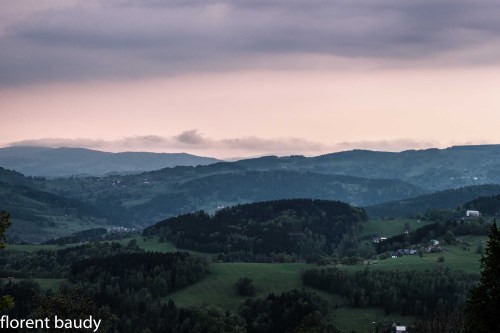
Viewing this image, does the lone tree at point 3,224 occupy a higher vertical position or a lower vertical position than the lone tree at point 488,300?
higher

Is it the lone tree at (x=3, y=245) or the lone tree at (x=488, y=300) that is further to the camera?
the lone tree at (x=488, y=300)

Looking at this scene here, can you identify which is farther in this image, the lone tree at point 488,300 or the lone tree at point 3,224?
the lone tree at point 488,300

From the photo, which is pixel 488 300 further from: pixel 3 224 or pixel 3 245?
pixel 3 224

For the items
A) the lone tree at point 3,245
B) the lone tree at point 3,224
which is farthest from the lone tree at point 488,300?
the lone tree at point 3,224

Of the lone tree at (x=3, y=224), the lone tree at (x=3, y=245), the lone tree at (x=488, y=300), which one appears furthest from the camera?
the lone tree at (x=488, y=300)

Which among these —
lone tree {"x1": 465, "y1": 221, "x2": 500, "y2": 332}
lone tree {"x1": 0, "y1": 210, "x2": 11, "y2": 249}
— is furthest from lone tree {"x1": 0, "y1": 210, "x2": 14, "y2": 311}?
lone tree {"x1": 465, "y1": 221, "x2": 500, "y2": 332}

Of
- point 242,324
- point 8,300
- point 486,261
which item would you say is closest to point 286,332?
point 242,324

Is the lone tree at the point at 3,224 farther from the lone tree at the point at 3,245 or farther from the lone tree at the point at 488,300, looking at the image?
the lone tree at the point at 488,300

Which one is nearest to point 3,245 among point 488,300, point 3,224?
point 3,224

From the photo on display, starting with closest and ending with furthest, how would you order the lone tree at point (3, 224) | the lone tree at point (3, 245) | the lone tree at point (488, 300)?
the lone tree at point (3, 245) → the lone tree at point (3, 224) → the lone tree at point (488, 300)

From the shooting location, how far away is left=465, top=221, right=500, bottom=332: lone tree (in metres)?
61.8

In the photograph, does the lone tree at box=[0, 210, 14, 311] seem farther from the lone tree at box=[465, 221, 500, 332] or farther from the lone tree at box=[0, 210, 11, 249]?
the lone tree at box=[465, 221, 500, 332]

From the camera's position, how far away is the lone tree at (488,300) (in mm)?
61781

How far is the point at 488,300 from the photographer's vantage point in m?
62.4
